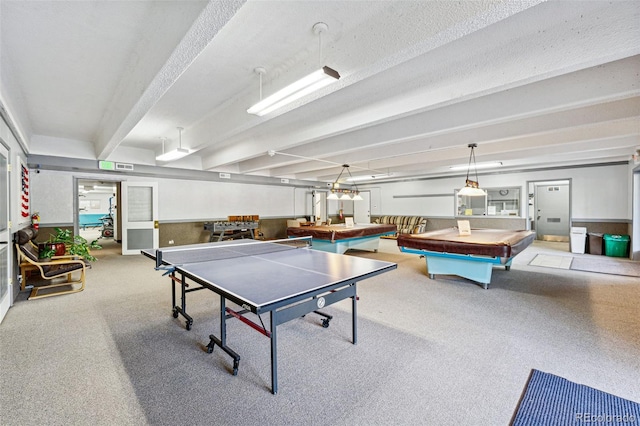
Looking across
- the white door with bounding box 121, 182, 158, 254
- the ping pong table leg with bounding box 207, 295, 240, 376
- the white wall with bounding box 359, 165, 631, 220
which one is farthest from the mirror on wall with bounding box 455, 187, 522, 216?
the white door with bounding box 121, 182, 158, 254

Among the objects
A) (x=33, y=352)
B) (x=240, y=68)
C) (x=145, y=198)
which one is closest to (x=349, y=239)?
(x=240, y=68)

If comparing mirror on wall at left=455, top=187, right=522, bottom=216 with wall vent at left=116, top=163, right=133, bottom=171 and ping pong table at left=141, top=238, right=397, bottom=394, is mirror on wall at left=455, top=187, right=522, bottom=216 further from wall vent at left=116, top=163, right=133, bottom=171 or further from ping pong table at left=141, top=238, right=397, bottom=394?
wall vent at left=116, top=163, right=133, bottom=171

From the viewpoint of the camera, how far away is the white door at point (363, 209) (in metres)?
13.1

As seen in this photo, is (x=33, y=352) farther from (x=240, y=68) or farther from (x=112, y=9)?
(x=240, y=68)

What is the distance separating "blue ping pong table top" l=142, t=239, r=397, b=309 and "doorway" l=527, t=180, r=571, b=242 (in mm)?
9835

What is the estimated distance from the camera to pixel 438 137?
17.6 feet

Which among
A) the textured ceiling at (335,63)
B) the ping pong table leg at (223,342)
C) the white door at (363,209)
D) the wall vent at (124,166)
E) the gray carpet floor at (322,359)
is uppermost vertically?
the textured ceiling at (335,63)

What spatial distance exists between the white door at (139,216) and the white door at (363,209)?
332 inches

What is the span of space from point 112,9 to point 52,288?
4716 mm

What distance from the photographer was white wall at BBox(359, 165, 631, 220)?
25.1ft

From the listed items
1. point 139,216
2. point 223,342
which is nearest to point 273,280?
point 223,342

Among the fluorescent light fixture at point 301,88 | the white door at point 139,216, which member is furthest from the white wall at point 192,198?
the fluorescent light fixture at point 301,88

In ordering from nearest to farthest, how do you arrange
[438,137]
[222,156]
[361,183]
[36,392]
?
[36,392]
[438,137]
[222,156]
[361,183]

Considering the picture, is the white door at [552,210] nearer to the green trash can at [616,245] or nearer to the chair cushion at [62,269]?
the green trash can at [616,245]
